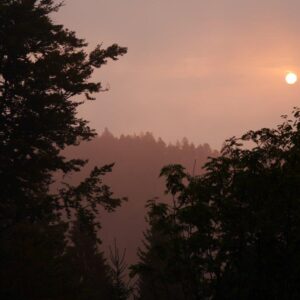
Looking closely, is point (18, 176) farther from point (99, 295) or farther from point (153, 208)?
point (99, 295)

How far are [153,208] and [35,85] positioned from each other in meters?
8.48

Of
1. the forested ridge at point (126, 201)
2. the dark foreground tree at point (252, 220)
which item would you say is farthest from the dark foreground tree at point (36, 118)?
the dark foreground tree at point (252, 220)

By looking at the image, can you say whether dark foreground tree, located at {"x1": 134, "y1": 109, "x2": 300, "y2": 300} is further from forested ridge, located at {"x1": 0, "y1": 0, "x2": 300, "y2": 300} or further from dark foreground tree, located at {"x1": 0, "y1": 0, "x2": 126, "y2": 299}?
dark foreground tree, located at {"x1": 0, "y1": 0, "x2": 126, "y2": 299}

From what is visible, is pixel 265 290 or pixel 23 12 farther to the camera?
pixel 23 12

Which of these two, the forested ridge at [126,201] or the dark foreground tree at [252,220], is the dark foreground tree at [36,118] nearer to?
the forested ridge at [126,201]

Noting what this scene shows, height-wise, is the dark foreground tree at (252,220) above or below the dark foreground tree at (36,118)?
below

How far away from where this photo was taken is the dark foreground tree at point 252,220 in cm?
884

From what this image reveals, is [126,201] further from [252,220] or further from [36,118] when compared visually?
[252,220]

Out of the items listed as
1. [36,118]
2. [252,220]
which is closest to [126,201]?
[36,118]

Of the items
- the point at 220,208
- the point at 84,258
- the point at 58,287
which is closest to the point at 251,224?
the point at 220,208

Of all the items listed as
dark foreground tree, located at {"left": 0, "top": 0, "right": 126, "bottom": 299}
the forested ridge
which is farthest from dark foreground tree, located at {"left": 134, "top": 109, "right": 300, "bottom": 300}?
dark foreground tree, located at {"left": 0, "top": 0, "right": 126, "bottom": 299}

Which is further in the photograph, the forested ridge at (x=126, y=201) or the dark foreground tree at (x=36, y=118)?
the dark foreground tree at (x=36, y=118)

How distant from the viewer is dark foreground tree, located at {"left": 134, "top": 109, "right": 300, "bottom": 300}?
884cm

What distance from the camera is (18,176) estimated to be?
1611cm
